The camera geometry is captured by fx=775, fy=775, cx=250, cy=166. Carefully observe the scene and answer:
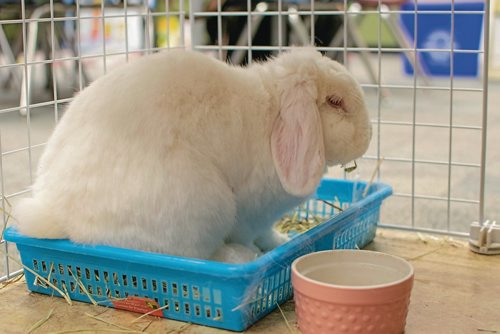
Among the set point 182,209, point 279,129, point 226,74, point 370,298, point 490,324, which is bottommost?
point 490,324

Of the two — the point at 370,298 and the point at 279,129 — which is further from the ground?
the point at 279,129

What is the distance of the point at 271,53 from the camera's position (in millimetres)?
2902

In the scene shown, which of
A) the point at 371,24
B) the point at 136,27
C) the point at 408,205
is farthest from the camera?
the point at 371,24

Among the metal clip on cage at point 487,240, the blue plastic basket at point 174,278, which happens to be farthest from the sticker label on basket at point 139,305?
the metal clip on cage at point 487,240

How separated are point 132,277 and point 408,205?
1243mm

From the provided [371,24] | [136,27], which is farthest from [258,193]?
[371,24]

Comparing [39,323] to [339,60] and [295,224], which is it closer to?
[295,224]

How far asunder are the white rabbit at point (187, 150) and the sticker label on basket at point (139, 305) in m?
0.11

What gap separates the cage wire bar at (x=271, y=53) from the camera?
78.4 inches

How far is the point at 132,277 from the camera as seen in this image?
1.62 metres

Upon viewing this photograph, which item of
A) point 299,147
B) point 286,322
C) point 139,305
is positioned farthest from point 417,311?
point 139,305

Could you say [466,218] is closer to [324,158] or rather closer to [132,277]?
[324,158]

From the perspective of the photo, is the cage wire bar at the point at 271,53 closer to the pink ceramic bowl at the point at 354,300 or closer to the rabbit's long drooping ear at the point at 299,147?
the rabbit's long drooping ear at the point at 299,147

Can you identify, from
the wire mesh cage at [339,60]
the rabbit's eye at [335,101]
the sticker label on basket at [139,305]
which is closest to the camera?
the sticker label on basket at [139,305]
